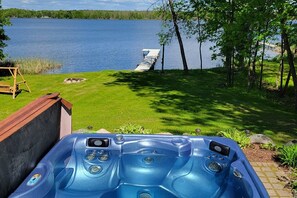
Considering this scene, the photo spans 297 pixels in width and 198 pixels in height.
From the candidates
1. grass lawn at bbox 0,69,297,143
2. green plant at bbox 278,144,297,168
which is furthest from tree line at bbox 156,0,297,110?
green plant at bbox 278,144,297,168

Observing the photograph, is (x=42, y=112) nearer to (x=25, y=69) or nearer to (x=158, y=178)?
(x=158, y=178)

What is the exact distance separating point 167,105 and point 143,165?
5.08 m

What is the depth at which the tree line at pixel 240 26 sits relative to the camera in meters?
10.5

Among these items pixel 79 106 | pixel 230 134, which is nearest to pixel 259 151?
pixel 230 134

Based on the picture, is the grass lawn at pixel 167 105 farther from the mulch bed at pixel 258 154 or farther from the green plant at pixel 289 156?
the green plant at pixel 289 156

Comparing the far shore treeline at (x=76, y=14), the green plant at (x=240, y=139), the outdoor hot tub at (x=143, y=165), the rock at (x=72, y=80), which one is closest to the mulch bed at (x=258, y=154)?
the green plant at (x=240, y=139)

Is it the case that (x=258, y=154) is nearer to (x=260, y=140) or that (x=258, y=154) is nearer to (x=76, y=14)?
(x=260, y=140)

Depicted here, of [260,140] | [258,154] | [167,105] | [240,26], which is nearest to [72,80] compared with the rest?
[167,105]

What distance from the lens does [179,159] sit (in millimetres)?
6410

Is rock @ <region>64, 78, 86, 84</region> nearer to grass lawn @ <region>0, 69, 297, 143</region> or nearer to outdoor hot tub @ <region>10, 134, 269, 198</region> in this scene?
grass lawn @ <region>0, 69, 297, 143</region>

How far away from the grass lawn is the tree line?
1.71 metres

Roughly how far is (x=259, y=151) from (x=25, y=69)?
18742 mm

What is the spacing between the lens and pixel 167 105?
1148 centimetres

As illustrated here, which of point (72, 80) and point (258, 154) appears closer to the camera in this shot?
point (258, 154)
